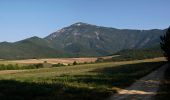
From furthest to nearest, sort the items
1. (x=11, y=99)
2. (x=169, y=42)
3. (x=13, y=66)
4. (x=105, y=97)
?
(x=13, y=66) < (x=169, y=42) < (x=105, y=97) < (x=11, y=99)

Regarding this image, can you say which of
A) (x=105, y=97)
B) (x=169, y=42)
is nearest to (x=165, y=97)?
(x=105, y=97)

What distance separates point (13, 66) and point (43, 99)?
5088 inches

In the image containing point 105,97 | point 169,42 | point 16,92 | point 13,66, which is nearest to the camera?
point 105,97

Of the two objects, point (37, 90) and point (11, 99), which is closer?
point (11, 99)

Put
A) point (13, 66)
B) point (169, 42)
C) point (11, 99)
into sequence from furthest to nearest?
point (13, 66)
point (169, 42)
point (11, 99)

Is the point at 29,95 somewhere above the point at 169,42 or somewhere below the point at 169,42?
below

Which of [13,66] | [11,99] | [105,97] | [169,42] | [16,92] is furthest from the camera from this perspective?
[13,66]

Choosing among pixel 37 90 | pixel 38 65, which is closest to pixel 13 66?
pixel 38 65

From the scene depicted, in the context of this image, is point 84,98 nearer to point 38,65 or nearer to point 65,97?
point 65,97

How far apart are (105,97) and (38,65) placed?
446 feet

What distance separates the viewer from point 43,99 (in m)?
29.7

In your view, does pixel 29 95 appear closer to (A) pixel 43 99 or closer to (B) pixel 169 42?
(A) pixel 43 99

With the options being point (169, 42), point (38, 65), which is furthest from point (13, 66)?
point (169, 42)

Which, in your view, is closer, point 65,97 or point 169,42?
point 65,97
